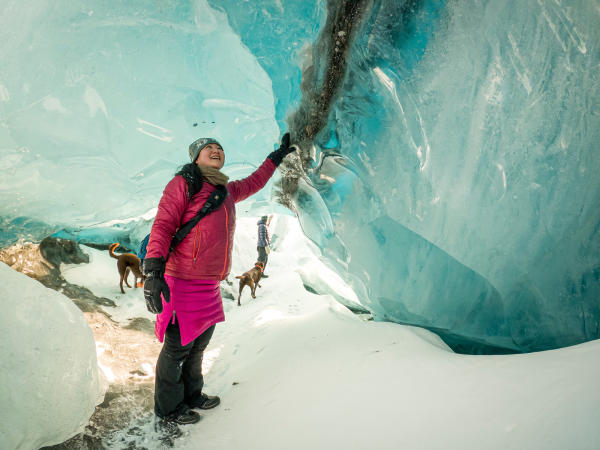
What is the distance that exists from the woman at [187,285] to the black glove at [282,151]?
782 millimetres

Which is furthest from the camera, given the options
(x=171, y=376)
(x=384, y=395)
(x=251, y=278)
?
(x=251, y=278)

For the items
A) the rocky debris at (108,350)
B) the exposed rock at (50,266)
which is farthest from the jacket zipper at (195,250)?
the exposed rock at (50,266)

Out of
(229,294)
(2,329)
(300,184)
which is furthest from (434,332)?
(229,294)

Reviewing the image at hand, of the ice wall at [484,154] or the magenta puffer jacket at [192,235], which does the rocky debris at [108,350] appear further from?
the ice wall at [484,154]

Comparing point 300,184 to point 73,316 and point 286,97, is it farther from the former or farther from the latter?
point 73,316

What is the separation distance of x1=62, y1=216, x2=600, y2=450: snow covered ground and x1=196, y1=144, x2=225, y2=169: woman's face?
1.59m

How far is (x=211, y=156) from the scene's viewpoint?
6.95ft

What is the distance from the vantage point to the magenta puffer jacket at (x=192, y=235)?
1.81 meters

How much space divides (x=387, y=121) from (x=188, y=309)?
2.09 m

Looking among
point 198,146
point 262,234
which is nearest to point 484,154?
point 198,146

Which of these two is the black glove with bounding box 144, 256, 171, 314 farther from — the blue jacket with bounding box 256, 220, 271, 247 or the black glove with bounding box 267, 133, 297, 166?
the blue jacket with bounding box 256, 220, 271, 247

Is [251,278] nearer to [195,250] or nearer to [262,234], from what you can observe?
[262,234]

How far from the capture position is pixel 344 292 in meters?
5.11

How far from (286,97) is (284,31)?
1.79 ft
